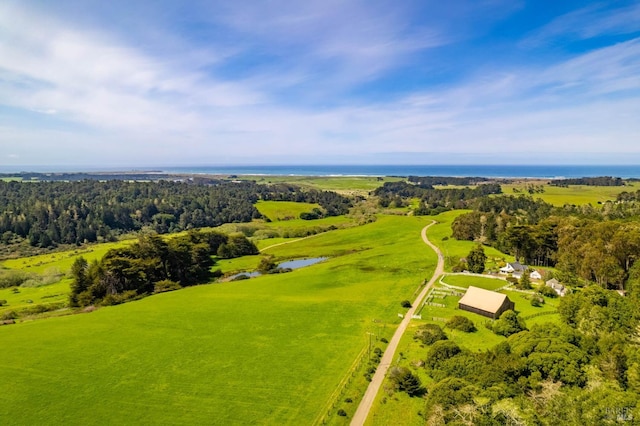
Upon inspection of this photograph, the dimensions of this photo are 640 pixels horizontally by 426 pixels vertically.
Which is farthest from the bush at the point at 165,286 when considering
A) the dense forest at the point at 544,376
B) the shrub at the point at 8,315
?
the dense forest at the point at 544,376

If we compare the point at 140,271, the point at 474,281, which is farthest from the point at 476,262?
the point at 140,271

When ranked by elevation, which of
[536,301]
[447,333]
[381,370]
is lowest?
[381,370]

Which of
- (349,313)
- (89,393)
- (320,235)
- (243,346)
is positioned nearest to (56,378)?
(89,393)

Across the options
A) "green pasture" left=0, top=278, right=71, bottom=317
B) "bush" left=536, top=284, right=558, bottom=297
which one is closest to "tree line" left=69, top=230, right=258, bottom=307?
"green pasture" left=0, top=278, right=71, bottom=317

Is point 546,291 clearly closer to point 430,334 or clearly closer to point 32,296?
point 430,334

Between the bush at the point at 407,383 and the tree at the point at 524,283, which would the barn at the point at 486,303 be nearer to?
the tree at the point at 524,283

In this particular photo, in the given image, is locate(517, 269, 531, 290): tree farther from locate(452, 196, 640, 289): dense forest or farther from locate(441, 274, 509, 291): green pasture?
locate(452, 196, 640, 289): dense forest
